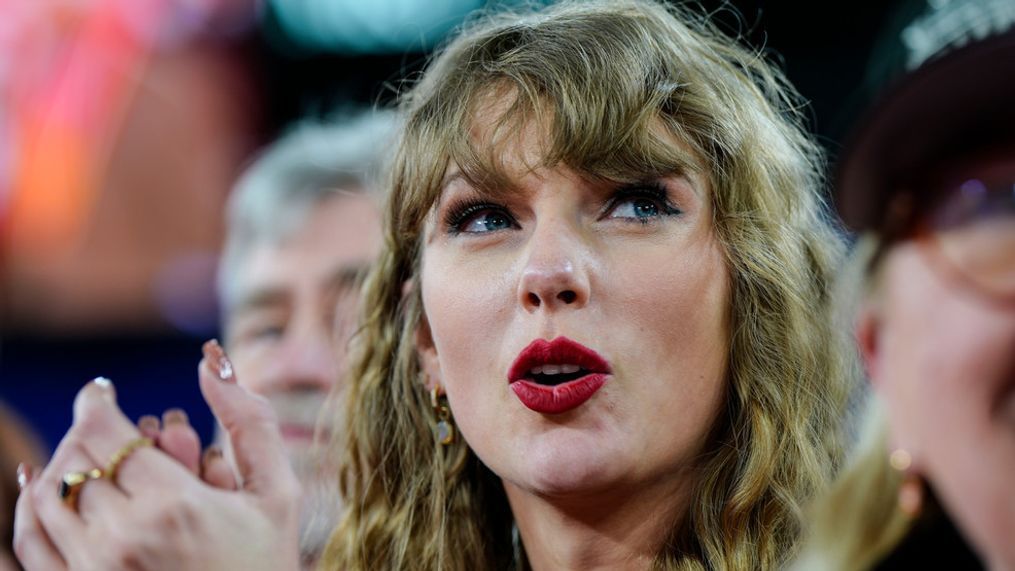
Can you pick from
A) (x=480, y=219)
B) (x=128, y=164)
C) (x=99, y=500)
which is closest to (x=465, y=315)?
(x=480, y=219)

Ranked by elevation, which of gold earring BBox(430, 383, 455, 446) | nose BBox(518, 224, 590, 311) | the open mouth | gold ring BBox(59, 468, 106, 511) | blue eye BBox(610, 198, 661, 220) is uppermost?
blue eye BBox(610, 198, 661, 220)

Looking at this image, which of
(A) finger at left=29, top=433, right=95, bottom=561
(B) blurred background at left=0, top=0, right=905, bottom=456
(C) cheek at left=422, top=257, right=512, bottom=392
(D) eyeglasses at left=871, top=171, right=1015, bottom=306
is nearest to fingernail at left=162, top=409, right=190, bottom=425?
→ (A) finger at left=29, top=433, right=95, bottom=561

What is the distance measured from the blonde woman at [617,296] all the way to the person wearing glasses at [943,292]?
661mm

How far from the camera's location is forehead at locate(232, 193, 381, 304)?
3410 mm

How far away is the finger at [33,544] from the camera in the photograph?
5.51 ft

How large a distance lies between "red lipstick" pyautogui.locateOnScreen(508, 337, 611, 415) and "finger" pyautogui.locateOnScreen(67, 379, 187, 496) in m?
0.50

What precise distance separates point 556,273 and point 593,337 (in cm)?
11

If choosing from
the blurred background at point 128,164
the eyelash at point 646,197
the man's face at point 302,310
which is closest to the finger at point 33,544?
the eyelash at point 646,197

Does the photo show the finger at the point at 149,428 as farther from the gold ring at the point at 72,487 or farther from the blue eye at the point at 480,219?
the blue eye at the point at 480,219

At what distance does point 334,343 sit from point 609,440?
1511 millimetres

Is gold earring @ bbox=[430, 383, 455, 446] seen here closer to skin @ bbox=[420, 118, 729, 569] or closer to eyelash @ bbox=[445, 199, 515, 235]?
skin @ bbox=[420, 118, 729, 569]

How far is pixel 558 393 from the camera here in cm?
183

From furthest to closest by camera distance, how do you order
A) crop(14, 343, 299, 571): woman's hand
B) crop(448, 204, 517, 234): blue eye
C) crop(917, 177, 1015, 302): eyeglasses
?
1. crop(448, 204, 517, 234): blue eye
2. crop(14, 343, 299, 571): woman's hand
3. crop(917, 177, 1015, 302): eyeglasses

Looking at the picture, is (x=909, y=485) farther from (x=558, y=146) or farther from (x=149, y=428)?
(x=149, y=428)
